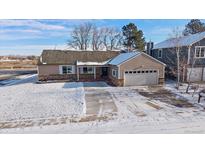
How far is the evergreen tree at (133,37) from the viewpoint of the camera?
3700 centimetres

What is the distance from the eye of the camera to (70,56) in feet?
74.7

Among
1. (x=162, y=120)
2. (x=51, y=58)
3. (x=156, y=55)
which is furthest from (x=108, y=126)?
(x=156, y=55)

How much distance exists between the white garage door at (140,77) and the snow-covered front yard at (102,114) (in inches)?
190

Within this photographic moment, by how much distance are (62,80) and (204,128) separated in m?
17.1

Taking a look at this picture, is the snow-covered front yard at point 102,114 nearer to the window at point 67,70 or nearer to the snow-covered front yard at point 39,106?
the snow-covered front yard at point 39,106

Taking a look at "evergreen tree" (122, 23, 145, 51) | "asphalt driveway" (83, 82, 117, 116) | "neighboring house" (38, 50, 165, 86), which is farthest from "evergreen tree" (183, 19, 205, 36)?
"asphalt driveway" (83, 82, 117, 116)

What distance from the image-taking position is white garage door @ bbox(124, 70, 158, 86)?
59.9 feet

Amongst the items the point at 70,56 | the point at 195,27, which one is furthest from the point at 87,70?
the point at 195,27

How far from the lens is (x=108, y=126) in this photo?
7867 millimetres

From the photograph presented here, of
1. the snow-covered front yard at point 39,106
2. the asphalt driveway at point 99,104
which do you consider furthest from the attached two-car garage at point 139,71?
the snow-covered front yard at point 39,106

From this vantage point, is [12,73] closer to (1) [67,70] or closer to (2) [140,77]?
(1) [67,70]

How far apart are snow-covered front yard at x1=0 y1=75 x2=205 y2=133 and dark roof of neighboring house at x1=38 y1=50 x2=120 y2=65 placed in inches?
343

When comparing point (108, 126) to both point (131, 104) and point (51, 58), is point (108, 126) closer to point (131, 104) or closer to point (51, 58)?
point (131, 104)

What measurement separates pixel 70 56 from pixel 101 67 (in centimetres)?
435
